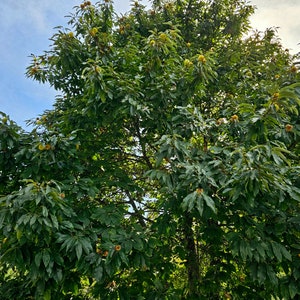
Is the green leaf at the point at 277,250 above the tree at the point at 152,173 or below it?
below

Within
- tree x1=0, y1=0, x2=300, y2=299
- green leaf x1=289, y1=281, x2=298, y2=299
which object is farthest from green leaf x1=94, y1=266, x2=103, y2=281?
green leaf x1=289, y1=281, x2=298, y2=299

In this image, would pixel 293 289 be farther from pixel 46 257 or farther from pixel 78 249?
pixel 46 257

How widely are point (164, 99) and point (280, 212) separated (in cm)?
130

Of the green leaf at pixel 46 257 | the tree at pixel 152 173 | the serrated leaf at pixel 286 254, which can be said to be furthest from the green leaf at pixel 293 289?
the green leaf at pixel 46 257

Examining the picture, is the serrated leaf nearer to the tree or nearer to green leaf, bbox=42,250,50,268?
the tree

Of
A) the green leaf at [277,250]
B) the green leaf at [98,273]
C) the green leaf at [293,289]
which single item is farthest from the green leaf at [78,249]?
the green leaf at [293,289]

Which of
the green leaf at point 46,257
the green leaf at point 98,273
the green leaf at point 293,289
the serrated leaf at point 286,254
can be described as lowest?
the green leaf at point 293,289

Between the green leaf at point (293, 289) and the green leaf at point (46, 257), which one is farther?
the green leaf at point (293, 289)

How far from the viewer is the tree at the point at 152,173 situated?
1942mm

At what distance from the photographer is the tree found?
194 cm

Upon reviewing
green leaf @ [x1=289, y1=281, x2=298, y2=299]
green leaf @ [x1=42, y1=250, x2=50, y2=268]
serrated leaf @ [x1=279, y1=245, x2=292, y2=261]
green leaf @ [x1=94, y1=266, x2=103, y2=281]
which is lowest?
green leaf @ [x1=289, y1=281, x2=298, y2=299]

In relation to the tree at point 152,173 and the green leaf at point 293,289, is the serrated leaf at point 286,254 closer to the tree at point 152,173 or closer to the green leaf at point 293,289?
the tree at point 152,173

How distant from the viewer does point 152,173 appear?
2.18 m

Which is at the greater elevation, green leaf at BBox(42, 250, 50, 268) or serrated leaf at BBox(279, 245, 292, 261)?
green leaf at BBox(42, 250, 50, 268)
